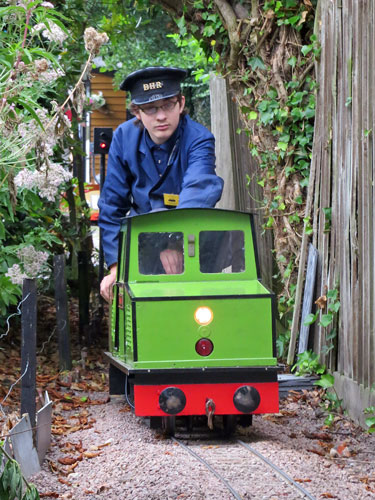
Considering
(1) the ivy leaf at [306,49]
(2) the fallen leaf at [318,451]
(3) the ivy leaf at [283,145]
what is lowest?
(2) the fallen leaf at [318,451]

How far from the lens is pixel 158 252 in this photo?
5.84 meters

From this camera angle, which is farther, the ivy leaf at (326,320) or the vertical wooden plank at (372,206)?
the ivy leaf at (326,320)

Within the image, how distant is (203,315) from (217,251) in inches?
28.9

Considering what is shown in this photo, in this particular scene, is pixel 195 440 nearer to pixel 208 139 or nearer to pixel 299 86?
pixel 208 139

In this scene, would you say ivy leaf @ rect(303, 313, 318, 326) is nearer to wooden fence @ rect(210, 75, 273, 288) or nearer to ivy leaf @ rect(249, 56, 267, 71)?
wooden fence @ rect(210, 75, 273, 288)

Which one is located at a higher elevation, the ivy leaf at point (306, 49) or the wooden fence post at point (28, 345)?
the ivy leaf at point (306, 49)

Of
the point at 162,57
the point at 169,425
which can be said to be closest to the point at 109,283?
the point at 169,425

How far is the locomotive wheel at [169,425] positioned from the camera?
18.1 ft

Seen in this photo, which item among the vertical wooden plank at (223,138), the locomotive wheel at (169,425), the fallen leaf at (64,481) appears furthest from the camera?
the vertical wooden plank at (223,138)

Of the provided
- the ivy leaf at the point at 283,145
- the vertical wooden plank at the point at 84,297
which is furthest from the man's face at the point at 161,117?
the vertical wooden plank at the point at 84,297

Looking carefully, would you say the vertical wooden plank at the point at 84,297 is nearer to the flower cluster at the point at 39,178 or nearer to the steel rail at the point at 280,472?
the flower cluster at the point at 39,178

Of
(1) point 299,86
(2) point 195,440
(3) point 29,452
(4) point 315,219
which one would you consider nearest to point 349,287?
(4) point 315,219

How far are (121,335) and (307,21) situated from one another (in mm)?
3186

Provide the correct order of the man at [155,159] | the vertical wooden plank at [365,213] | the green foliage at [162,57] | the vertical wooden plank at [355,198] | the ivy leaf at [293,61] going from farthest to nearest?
the green foliage at [162,57] → the ivy leaf at [293,61] → the man at [155,159] → the vertical wooden plank at [355,198] → the vertical wooden plank at [365,213]
